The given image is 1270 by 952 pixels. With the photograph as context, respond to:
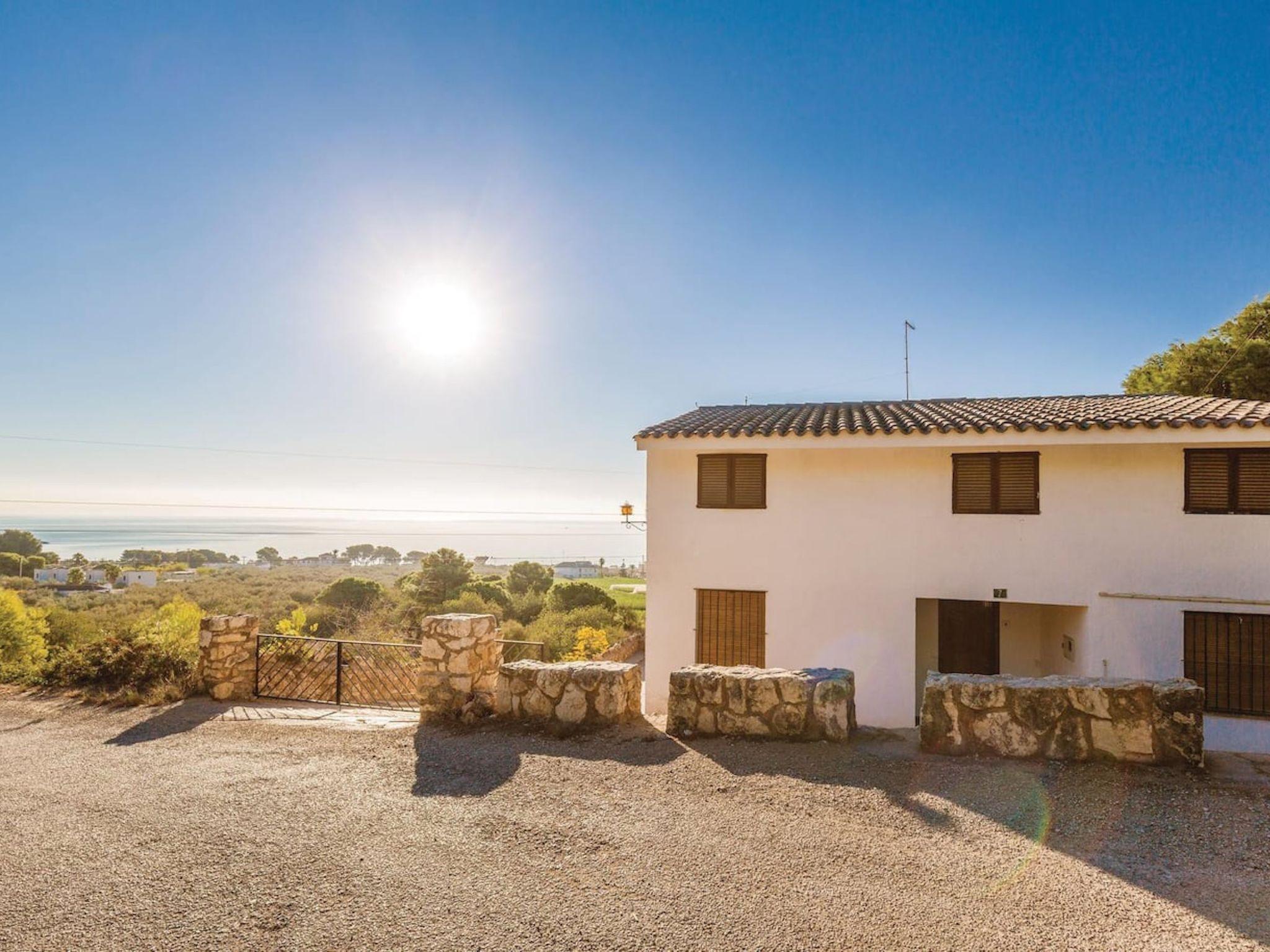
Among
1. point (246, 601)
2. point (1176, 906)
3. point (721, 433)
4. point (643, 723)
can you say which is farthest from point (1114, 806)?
point (246, 601)

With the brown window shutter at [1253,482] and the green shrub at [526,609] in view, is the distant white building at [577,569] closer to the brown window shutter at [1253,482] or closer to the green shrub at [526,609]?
the green shrub at [526,609]

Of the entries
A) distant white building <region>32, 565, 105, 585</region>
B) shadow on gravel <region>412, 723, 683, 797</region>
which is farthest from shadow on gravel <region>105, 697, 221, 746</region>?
distant white building <region>32, 565, 105, 585</region>

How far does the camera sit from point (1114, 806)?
4801mm

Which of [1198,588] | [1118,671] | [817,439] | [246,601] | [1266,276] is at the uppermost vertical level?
[1266,276]

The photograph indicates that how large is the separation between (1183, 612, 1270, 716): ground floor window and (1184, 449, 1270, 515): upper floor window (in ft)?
5.32

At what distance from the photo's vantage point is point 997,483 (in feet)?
36.0

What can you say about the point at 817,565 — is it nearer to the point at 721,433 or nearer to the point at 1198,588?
the point at 721,433

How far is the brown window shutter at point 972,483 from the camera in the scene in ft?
36.1

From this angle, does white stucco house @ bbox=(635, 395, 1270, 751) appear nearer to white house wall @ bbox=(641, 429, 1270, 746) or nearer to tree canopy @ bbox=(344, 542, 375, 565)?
white house wall @ bbox=(641, 429, 1270, 746)

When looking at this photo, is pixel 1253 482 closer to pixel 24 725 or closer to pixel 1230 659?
pixel 1230 659

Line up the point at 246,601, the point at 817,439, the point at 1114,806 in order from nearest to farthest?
the point at 1114,806 → the point at 817,439 → the point at 246,601

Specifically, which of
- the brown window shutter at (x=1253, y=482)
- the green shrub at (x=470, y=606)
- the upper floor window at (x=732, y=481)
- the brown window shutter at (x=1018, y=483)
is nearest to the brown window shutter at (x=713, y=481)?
the upper floor window at (x=732, y=481)

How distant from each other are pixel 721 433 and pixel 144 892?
31.0 ft

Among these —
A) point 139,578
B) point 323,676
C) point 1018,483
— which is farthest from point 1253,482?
point 139,578
